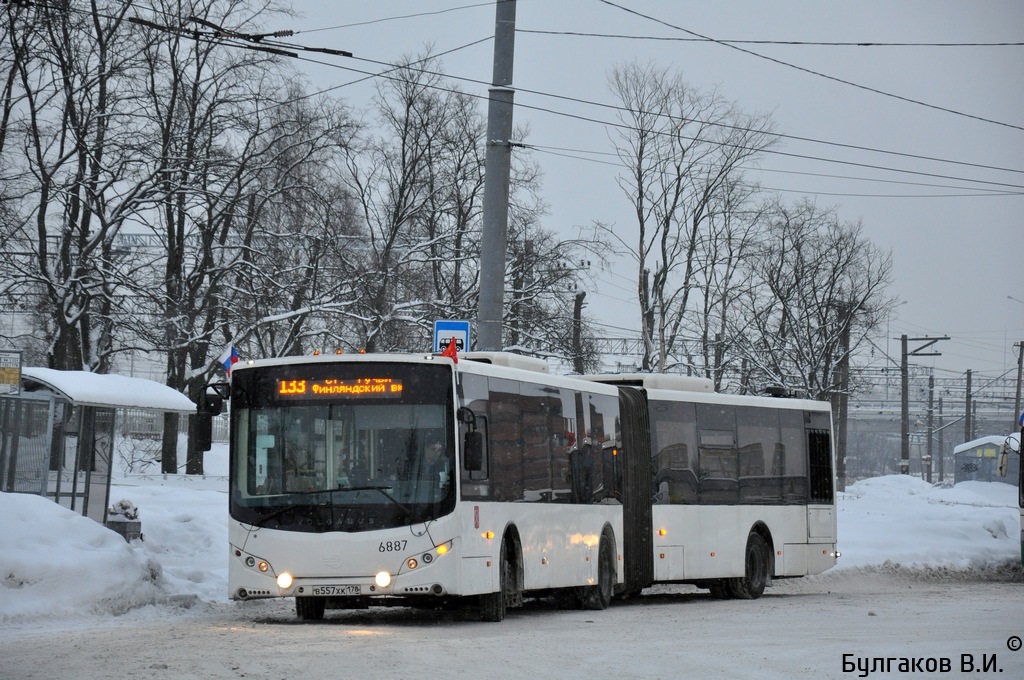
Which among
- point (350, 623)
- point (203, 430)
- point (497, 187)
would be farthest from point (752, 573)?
point (203, 430)

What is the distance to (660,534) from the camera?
20.3 metres

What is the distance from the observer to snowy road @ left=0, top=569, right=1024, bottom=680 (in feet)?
33.4

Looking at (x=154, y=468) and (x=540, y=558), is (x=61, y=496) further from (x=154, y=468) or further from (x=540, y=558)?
(x=154, y=468)

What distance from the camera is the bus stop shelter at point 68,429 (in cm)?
1888

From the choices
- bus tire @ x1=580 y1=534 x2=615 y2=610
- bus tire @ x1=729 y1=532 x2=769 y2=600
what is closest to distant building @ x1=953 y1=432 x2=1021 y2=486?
bus tire @ x1=729 y1=532 x2=769 y2=600

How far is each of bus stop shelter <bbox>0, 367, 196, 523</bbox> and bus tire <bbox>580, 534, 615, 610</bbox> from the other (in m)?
5.83

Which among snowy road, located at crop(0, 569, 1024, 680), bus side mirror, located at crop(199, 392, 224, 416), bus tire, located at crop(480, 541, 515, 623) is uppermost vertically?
bus side mirror, located at crop(199, 392, 224, 416)

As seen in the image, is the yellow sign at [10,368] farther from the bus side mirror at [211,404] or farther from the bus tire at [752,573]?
the bus tire at [752,573]

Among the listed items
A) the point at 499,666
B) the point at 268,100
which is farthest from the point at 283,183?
the point at 499,666

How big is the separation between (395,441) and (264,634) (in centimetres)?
269

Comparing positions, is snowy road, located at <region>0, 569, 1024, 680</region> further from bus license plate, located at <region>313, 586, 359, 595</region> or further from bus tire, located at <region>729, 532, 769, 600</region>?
bus tire, located at <region>729, 532, 769, 600</region>

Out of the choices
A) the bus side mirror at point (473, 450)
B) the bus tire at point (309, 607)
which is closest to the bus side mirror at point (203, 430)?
the bus tire at point (309, 607)

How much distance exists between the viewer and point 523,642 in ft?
41.3

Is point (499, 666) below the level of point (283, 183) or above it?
below
